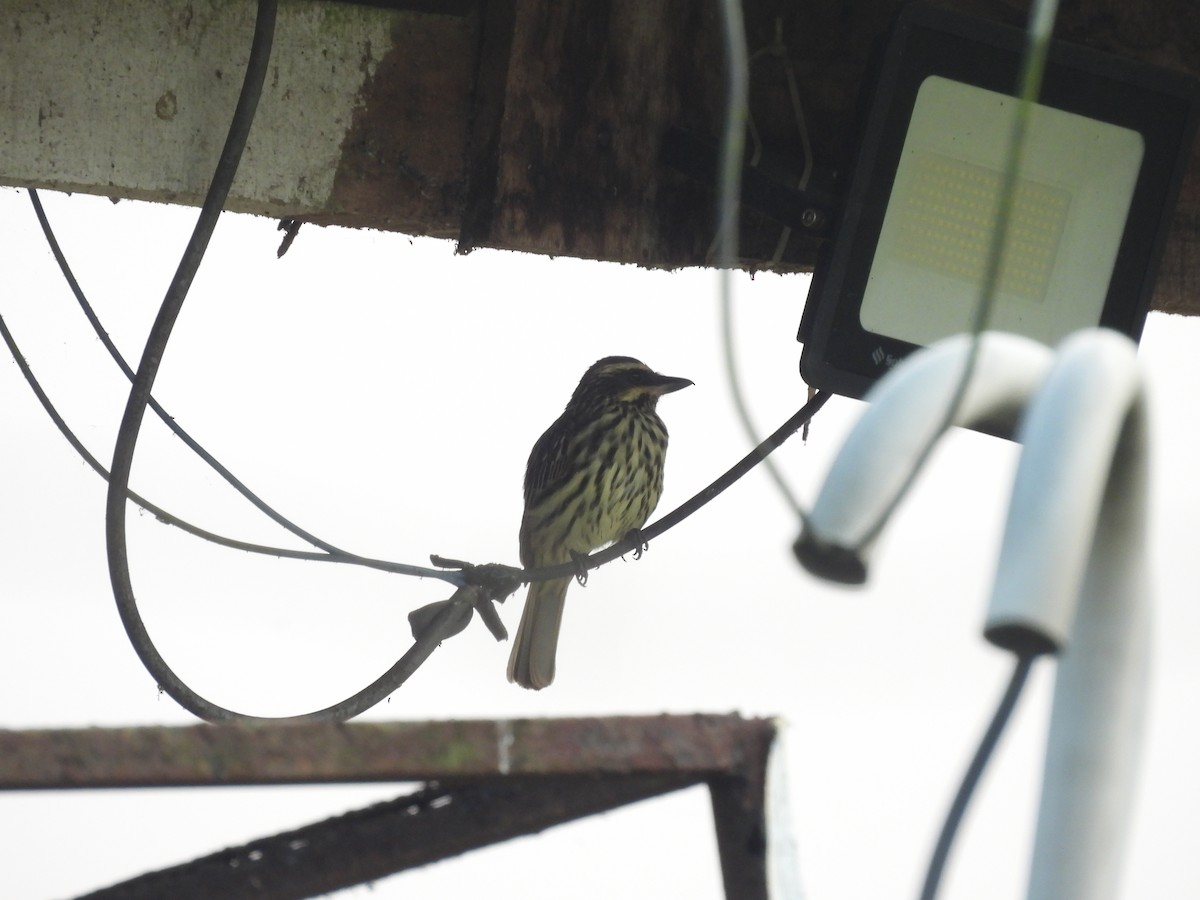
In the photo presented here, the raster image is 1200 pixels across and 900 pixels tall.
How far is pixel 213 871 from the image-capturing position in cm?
164

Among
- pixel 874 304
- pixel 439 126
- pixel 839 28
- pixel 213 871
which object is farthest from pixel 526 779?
pixel 839 28

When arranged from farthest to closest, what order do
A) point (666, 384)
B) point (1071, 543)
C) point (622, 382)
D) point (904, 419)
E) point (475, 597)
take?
point (622, 382) → point (666, 384) → point (475, 597) → point (904, 419) → point (1071, 543)

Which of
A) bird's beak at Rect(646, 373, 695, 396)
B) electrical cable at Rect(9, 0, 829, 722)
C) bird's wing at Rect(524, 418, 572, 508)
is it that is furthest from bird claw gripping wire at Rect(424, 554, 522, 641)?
bird's wing at Rect(524, 418, 572, 508)

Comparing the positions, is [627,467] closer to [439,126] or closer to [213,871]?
[439,126]

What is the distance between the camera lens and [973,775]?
99 centimetres

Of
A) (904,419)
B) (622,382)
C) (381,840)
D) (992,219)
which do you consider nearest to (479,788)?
(381,840)

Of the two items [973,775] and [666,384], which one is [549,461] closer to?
[666,384]

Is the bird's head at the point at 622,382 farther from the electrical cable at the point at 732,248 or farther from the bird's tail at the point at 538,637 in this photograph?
the electrical cable at the point at 732,248

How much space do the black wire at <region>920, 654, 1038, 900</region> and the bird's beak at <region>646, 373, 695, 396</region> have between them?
500 centimetres

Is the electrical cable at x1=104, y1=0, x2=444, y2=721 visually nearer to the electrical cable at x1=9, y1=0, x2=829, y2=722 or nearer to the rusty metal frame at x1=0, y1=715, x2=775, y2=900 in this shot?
the electrical cable at x1=9, y1=0, x2=829, y2=722

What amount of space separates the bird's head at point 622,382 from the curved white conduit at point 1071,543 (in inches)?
200

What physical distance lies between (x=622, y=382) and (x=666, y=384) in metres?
0.28

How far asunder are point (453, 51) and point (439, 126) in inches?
6.4

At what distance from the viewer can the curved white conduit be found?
962 millimetres
